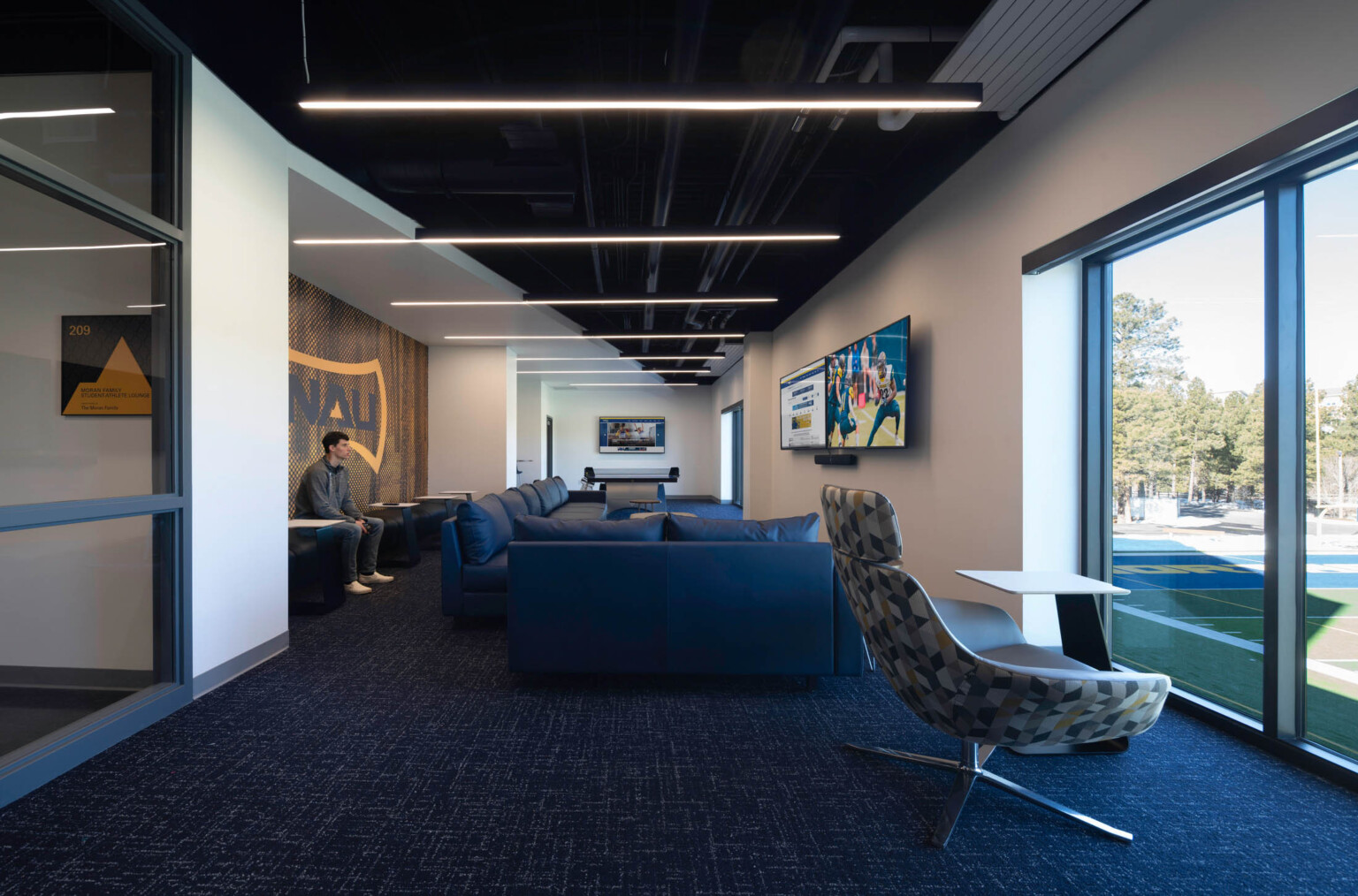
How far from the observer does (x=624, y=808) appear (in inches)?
77.5

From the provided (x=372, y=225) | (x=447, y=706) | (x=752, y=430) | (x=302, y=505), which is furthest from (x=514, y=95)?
(x=752, y=430)

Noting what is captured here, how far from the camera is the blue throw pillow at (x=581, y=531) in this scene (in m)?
3.03

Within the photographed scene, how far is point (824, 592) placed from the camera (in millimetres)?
2916

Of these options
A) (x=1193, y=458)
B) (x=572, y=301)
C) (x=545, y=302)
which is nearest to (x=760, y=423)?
(x=572, y=301)

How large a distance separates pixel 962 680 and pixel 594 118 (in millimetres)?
A: 3786

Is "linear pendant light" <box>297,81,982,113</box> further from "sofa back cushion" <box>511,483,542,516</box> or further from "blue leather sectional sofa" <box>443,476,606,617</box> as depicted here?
"sofa back cushion" <box>511,483,542,516</box>

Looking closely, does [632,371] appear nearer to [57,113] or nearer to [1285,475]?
[57,113]

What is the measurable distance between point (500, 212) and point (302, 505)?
333cm

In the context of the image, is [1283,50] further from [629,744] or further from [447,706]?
[447,706]

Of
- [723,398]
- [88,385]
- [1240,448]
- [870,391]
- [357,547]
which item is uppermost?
[723,398]

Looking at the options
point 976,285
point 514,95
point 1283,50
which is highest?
point 514,95

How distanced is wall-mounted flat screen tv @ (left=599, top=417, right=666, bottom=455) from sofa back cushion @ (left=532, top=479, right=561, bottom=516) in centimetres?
821

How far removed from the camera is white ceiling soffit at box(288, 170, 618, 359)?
423 cm

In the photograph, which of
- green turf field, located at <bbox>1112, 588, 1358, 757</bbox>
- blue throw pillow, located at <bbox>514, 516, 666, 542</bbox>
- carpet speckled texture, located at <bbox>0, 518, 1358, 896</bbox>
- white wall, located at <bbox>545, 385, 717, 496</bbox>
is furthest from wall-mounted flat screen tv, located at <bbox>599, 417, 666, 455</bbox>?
green turf field, located at <bbox>1112, 588, 1358, 757</bbox>
